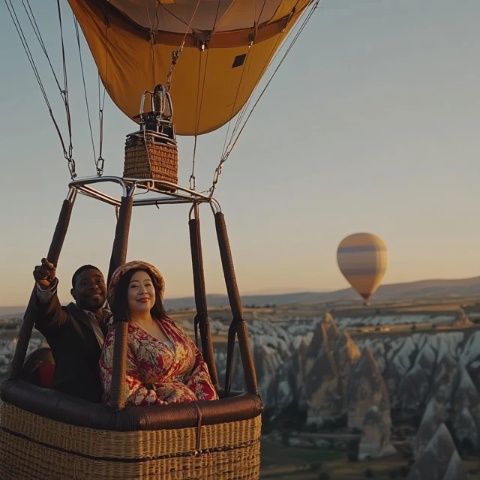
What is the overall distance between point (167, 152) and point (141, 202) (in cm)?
26

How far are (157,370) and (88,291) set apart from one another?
0.45m

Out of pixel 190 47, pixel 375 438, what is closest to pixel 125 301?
pixel 190 47

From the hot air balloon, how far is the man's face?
0.11m

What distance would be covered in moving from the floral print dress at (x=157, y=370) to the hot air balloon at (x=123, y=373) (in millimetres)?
87

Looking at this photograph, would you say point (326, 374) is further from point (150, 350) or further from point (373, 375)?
point (150, 350)

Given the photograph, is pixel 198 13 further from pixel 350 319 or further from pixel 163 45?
pixel 350 319

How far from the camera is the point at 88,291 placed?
8.32 feet

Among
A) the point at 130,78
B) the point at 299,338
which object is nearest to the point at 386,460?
the point at 299,338

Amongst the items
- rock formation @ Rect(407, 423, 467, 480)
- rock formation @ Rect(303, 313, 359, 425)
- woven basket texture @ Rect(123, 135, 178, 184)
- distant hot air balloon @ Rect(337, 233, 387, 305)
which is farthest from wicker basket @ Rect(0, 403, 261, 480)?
rock formation @ Rect(303, 313, 359, 425)

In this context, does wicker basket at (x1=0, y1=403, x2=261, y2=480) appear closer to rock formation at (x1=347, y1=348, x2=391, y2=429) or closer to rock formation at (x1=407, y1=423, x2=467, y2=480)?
rock formation at (x1=407, y1=423, x2=467, y2=480)

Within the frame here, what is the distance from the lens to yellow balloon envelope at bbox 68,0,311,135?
12.9 ft

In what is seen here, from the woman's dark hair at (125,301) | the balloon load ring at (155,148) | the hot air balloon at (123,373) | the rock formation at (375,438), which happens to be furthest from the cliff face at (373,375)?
the woman's dark hair at (125,301)

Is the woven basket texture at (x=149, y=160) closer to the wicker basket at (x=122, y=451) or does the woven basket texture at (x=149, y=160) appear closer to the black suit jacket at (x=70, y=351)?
the black suit jacket at (x=70, y=351)

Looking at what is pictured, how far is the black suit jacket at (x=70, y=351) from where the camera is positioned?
229 centimetres
